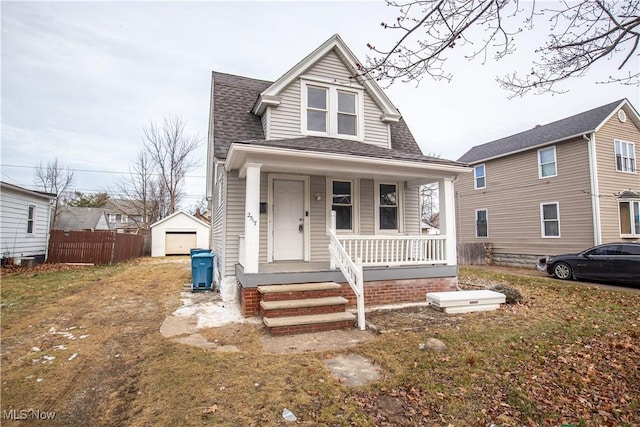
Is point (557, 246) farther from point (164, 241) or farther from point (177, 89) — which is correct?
point (164, 241)

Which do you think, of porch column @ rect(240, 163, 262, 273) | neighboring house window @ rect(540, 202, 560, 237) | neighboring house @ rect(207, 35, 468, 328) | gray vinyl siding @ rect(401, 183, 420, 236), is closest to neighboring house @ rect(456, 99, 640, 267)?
neighboring house window @ rect(540, 202, 560, 237)

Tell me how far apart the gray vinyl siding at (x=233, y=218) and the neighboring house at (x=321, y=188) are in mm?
24

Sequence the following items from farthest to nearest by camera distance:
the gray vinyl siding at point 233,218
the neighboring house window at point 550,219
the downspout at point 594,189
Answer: the neighboring house window at point 550,219 < the downspout at point 594,189 < the gray vinyl siding at point 233,218

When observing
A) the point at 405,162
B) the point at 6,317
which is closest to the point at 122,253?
the point at 6,317

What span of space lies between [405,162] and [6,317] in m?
8.94

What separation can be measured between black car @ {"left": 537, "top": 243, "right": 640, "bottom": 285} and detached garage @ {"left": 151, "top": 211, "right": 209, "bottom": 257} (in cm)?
2289

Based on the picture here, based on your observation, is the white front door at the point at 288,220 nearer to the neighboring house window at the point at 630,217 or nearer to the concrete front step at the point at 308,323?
the concrete front step at the point at 308,323

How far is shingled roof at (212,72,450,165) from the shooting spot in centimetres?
720

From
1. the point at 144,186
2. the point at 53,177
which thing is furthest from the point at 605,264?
the point at 53,177

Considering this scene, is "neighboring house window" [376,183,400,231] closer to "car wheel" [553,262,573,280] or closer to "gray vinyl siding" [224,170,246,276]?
"gray vinyl siding" [224,170,246,276]

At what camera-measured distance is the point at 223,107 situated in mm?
8875

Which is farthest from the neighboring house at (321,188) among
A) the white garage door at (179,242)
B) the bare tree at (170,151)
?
the bare tree at (170,151)

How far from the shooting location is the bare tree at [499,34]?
345cm

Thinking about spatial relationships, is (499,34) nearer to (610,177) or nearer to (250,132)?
(250,132)
